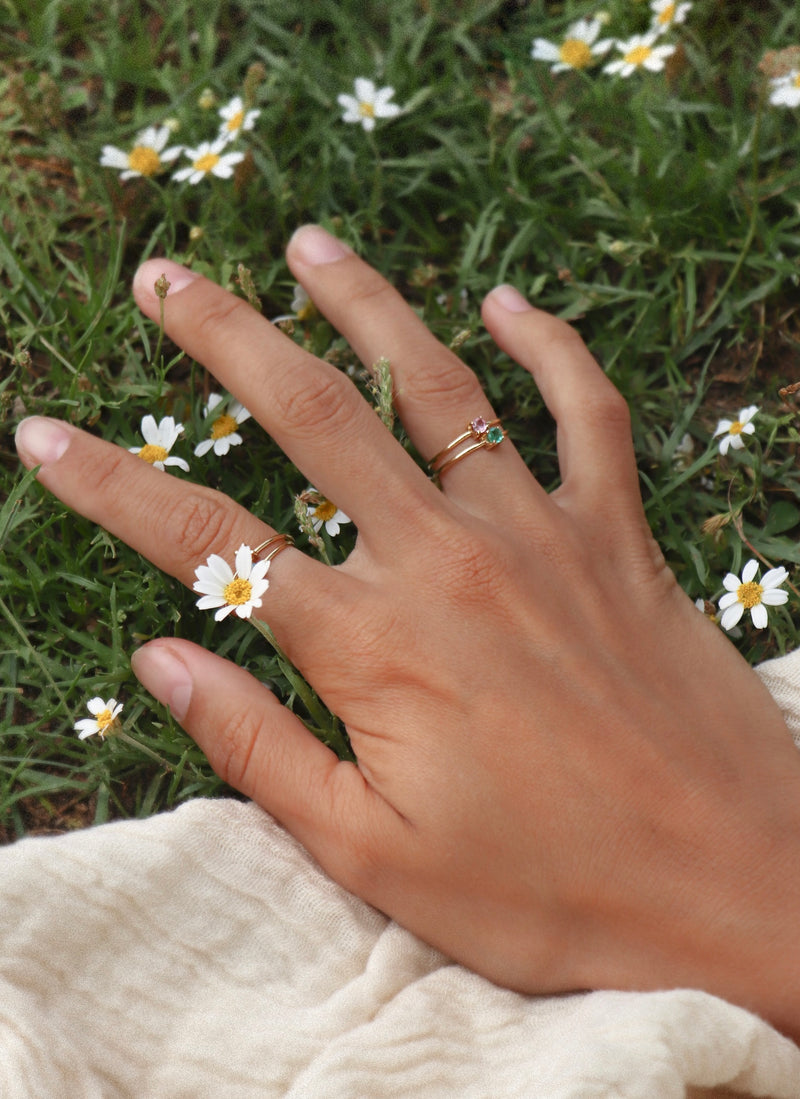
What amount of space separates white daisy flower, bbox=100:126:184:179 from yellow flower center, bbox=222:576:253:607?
1188 millimetres

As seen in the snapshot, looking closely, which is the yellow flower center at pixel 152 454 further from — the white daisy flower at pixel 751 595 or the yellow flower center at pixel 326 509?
the white daisy flower at pixel 751 595

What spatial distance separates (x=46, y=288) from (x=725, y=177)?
1.57 m

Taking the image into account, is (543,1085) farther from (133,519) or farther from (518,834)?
(133,519)

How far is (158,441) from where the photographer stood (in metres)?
2.03

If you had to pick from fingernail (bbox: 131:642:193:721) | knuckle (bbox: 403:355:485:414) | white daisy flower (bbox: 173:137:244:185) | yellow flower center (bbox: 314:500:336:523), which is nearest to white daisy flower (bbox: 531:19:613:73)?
white daisy flower (bbox: 173:137:244:185)

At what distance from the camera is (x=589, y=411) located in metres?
1.95

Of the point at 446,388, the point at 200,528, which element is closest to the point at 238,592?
the point at 200,528

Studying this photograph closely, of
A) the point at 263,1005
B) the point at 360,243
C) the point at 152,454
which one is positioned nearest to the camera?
the point at 263,1005

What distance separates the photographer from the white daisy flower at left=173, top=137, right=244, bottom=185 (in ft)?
7.43

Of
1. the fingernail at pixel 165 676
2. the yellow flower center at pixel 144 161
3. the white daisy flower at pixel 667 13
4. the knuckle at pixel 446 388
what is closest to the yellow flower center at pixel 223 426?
the knuckle at pixel 446 388

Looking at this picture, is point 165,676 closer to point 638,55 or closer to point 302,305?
point 302,305

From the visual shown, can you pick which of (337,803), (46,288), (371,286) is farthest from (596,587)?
(46,288)

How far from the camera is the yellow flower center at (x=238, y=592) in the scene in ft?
5.56

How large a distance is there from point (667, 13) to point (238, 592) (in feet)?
5.95
